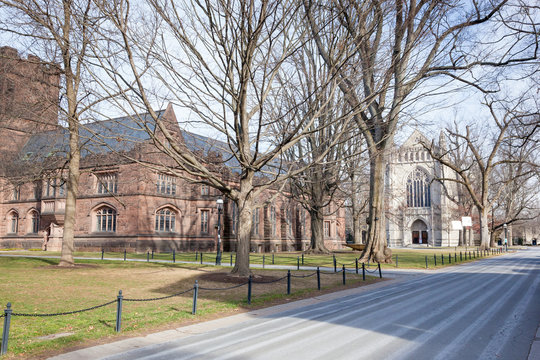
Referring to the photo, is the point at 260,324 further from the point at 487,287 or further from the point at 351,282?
the point at 487,287

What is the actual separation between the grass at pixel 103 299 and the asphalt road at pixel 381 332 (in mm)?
1481

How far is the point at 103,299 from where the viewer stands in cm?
1187

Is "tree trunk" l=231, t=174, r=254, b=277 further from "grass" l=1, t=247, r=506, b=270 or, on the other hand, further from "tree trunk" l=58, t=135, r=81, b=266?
"tree trunk" l=58, t=135, r=81, b=266

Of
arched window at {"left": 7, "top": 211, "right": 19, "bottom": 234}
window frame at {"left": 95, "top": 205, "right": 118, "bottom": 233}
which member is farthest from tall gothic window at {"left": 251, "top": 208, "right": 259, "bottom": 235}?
arched window at {"left": 7, "top": 211, "right": 19, "bottom": 234}

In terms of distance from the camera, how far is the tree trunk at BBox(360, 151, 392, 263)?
25945mm

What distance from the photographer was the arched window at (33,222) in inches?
1743

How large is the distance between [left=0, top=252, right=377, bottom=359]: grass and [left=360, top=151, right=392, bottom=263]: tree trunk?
6917mm

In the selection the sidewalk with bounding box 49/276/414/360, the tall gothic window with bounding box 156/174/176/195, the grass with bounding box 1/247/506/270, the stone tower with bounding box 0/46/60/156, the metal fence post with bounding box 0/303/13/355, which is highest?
the stone tower with bounding box 0/46/60/156

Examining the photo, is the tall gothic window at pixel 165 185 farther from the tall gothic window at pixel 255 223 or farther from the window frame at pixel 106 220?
the tall gothic window at pixel 255 223

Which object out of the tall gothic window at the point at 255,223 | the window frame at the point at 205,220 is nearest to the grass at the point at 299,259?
the window frame at the point at 205,220

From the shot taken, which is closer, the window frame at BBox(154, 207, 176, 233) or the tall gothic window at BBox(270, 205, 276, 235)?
the window frame at BBox(154, 207, 176, 233)

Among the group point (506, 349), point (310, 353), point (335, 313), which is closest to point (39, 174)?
point (335, 313)

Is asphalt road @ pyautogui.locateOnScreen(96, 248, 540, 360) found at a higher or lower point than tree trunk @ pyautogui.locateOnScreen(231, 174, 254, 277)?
lower

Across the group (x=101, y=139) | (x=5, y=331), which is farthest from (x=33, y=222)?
(x=5, y=331)
